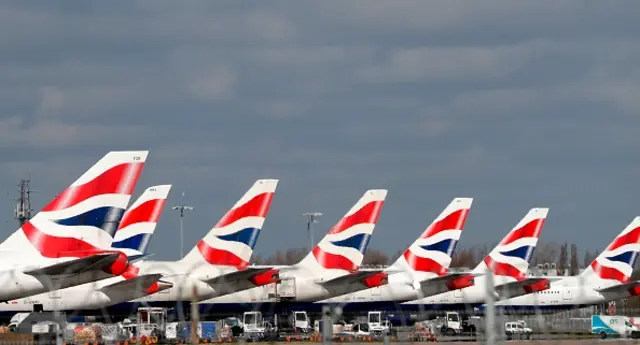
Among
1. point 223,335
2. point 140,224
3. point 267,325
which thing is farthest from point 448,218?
point 140,224

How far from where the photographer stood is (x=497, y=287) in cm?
8581

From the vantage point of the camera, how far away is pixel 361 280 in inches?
2822

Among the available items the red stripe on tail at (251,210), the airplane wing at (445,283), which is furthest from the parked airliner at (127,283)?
the airplane wing at (445,283)

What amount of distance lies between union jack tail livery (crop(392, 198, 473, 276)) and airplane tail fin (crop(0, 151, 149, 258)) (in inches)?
1559

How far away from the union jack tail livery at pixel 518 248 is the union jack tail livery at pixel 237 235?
23.5 meters

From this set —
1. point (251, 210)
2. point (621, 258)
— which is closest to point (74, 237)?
point (251, 210)

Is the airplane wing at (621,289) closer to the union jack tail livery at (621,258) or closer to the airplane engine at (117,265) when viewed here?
the union jack tail livery at (621,258)

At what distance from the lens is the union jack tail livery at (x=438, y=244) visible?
8156cm

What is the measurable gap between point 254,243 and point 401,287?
1467 centimetres

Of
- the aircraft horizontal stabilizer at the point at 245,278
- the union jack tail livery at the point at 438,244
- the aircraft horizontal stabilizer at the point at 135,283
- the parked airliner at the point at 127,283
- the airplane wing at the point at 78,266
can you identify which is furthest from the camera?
the union jack tail livery at the point at 438,244

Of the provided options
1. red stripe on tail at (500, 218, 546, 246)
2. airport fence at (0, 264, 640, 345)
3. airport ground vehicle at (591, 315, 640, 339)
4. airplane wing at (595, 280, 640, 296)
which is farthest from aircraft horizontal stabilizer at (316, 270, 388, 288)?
airplane wing at (595, 280, 640, 296)

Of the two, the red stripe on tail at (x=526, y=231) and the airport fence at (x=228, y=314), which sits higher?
the red stripe on tail at (x=526, y=231)

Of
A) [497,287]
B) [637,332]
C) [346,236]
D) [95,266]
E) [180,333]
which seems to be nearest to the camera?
[95,266]

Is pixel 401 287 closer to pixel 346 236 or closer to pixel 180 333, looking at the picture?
pixel 346 236
